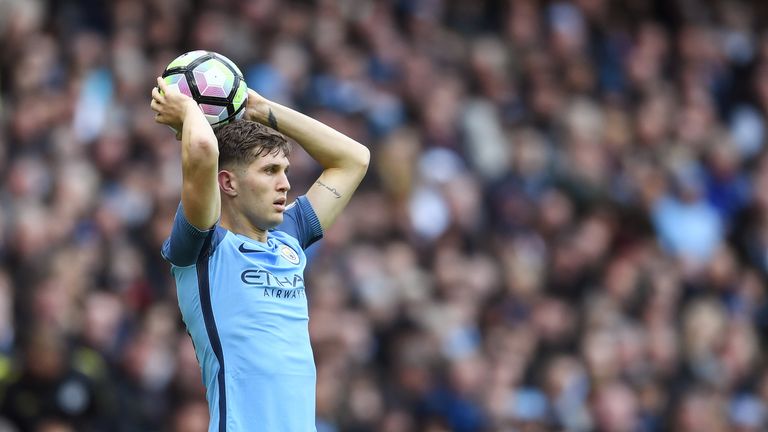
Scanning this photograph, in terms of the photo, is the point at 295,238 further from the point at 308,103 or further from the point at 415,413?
the point at 308,103

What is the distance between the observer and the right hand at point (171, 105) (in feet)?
17.8

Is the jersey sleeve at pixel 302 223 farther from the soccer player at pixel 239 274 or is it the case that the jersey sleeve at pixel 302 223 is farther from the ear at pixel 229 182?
the ear at pixel 229 182

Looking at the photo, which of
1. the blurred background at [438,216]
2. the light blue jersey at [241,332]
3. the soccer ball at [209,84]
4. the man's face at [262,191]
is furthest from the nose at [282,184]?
the blurred background at [438,216]

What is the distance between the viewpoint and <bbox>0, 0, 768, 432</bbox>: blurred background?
10109 mm

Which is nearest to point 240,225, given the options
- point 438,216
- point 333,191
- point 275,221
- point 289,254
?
point 275,221

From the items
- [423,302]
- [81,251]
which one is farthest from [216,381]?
[423,302]

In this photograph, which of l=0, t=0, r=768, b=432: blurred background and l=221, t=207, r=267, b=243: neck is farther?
l=0, t=0, r=768, b=432: blurred background

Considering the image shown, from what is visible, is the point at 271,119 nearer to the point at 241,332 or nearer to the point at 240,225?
the point at 240,225

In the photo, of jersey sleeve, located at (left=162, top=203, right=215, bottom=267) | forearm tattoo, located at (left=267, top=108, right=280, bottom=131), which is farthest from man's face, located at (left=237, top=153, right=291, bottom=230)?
forearm tattoo, located at (left=267, top=108, right=280, bottom=131)

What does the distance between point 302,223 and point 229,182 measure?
561 millimetres

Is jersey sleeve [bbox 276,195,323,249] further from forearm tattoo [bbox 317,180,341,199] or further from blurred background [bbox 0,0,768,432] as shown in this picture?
blurred background [bbox 0,0,768,432]

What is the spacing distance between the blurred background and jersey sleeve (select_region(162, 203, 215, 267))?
3.86 meters

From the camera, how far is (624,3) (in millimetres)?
17969

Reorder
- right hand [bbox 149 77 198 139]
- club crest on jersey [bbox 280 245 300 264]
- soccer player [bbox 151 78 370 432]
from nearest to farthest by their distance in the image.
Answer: soccer player [bbox 151 78 370 432] → right hand [bbox 149 77 198 139] → club crest on jersey [bbox 280 245 300 264]
